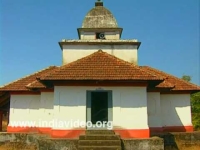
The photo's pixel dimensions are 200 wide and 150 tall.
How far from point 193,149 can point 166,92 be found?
3.86 m

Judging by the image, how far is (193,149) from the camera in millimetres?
14383

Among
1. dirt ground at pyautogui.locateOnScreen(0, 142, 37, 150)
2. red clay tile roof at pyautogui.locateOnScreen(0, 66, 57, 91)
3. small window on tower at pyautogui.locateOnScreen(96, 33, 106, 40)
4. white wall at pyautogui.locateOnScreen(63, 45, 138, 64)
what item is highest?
small window on tower at pyautogui.locateOnScreen(96, 33, 106, 40)

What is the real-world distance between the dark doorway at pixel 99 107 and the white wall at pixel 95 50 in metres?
3.94

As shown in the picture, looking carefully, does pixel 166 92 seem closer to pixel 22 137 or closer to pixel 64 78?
pixel 64 78

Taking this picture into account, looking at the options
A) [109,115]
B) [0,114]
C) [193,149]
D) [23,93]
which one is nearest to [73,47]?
[23,93]

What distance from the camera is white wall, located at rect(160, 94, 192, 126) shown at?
633 inches

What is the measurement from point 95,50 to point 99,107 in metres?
4.50

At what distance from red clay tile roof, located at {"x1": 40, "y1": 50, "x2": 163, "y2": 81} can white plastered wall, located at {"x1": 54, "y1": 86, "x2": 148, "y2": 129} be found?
742 millimetres

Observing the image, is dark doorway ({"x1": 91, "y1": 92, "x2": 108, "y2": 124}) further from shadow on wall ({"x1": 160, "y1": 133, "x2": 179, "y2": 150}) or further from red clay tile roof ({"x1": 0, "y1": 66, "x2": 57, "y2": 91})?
red clay tile roof ({"x1": 0, "y1": 66, "x2": 57, "y2": 91})

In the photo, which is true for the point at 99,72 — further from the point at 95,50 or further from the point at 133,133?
the point at 95,50

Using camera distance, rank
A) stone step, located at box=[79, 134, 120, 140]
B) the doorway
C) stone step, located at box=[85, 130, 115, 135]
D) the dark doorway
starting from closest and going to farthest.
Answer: stone step, located at box=[79, 134, 120, 140] → stone step, located at box=[85, 130, 115, 135] → the doorway → the dark doorway

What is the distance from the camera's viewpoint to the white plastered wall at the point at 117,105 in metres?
12.2

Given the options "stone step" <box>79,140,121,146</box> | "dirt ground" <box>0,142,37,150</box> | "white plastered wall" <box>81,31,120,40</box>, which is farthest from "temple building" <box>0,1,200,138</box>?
"white plastered wall" <box>81,31,120,40</box>

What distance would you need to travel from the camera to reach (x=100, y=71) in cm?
1246
